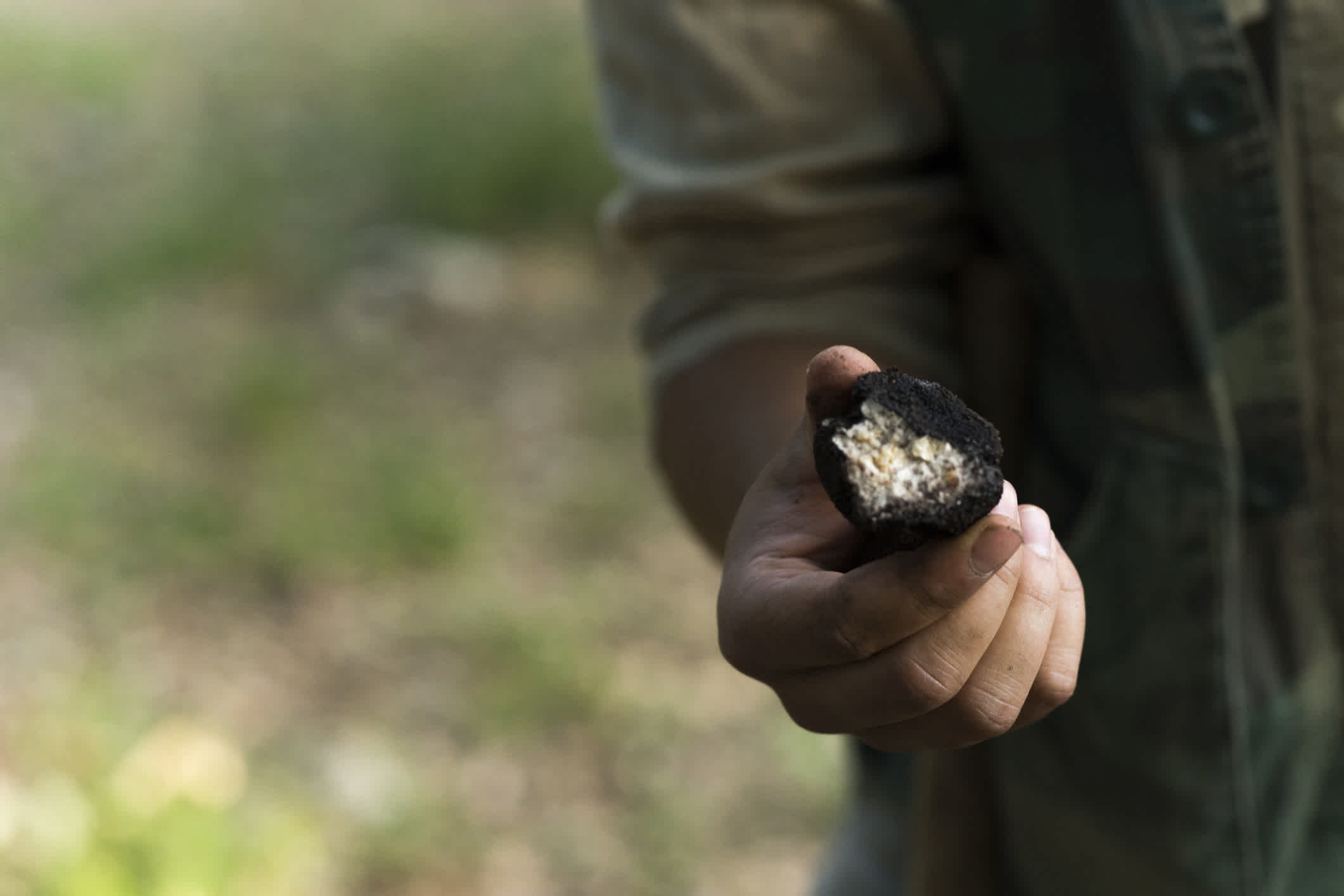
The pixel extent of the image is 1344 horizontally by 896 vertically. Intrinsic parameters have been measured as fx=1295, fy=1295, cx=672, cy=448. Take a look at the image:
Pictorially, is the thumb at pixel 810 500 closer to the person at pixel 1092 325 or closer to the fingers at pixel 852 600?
the fingers at pixel 852 600

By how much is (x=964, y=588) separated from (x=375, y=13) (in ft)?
16.3

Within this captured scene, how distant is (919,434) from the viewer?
642 millimetres

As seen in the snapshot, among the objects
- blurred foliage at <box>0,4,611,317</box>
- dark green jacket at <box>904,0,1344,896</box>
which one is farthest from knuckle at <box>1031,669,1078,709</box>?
blurred foliage at <box>0,4,611,317</box>

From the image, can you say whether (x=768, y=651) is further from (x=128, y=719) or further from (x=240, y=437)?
(x=240, y=437)

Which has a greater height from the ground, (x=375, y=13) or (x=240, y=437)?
(x=375, y=13)

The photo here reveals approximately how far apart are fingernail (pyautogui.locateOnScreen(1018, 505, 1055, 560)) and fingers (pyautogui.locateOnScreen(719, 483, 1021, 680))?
1cm

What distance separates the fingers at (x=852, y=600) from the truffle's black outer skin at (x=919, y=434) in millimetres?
10

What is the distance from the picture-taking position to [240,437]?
300 centimetres

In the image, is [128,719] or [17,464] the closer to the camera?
[128,719]

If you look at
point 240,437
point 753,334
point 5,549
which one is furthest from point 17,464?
point 753,334

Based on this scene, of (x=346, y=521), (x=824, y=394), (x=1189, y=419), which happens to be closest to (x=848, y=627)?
(x=824, y=394)

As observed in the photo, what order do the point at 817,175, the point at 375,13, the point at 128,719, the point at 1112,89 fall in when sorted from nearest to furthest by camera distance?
the point at 1112,89, the point at 817,175, the point at 128,719, the point at 375,13

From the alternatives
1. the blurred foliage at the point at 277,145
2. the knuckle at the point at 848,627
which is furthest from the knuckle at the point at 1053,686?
the blurred foliage at the point at 277,145

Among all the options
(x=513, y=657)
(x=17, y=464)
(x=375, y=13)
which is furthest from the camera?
(x=375, y=13)
